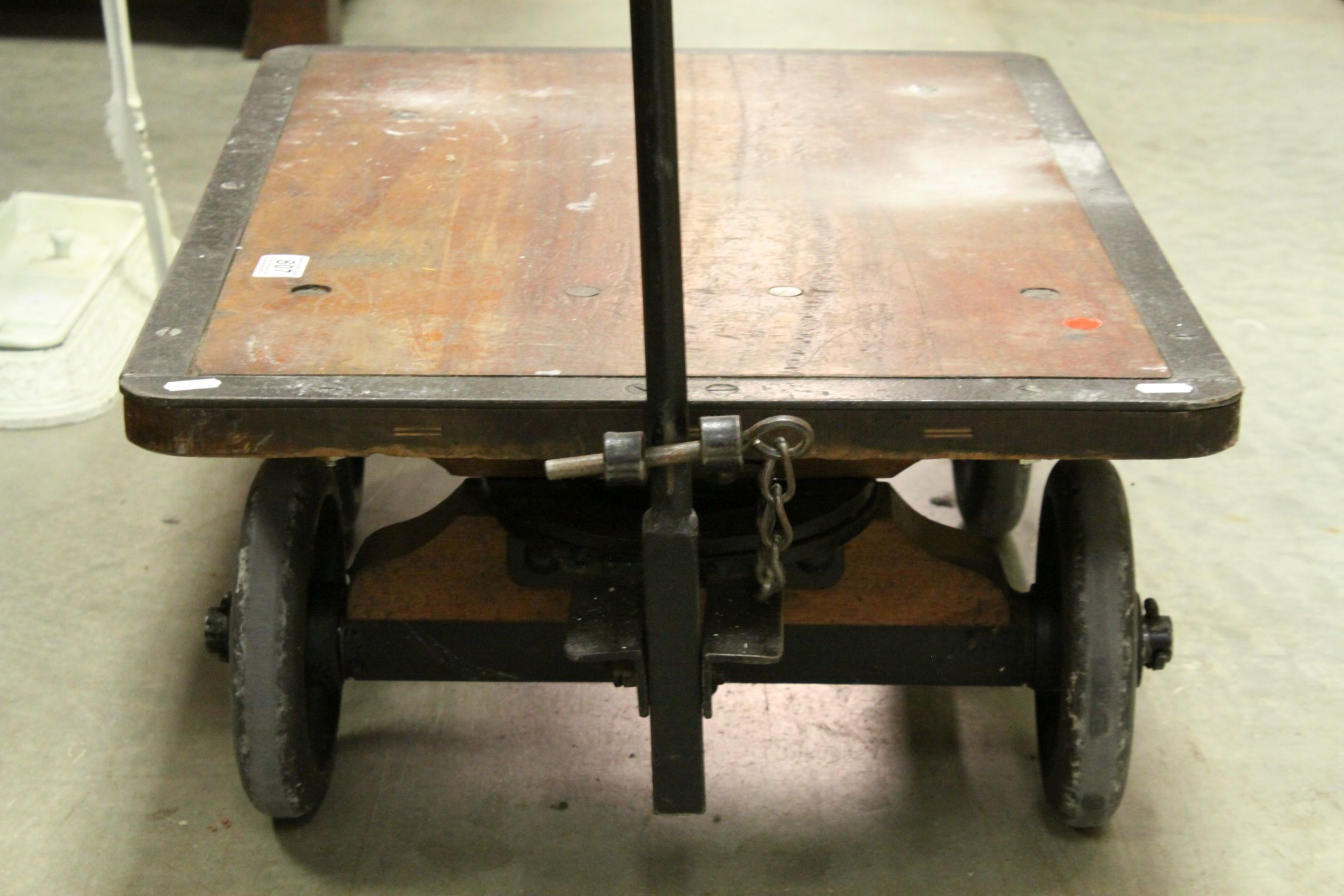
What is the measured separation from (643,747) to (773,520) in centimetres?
62

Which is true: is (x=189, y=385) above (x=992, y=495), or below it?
above

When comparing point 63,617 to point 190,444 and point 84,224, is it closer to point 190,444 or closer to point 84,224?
point 190,444

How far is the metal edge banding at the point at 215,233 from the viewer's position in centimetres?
129

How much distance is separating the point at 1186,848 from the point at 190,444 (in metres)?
1.12

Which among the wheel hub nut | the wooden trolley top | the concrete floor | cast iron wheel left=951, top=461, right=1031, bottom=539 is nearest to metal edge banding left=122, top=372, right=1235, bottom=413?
the wooden trolley top

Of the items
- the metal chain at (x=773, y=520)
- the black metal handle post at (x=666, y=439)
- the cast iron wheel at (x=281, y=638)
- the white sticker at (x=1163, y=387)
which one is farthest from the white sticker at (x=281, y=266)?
the white sticker at (x=1163, y=387)

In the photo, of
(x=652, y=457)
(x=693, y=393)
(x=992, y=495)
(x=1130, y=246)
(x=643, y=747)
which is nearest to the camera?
(x=652, y=457)

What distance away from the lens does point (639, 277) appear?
4.77 ft

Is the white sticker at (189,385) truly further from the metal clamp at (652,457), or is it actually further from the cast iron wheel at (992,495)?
the cast iron wheel at (992,495)

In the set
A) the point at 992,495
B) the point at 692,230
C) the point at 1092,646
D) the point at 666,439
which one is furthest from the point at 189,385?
the point at 992,495

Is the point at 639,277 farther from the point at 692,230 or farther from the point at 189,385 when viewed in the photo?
the point at 189,385

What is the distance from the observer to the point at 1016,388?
48.5 inches

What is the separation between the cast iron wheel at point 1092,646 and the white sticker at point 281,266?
81cm

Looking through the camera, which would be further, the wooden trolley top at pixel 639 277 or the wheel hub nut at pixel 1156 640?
the wheel hub nut at pixel 1156 640
